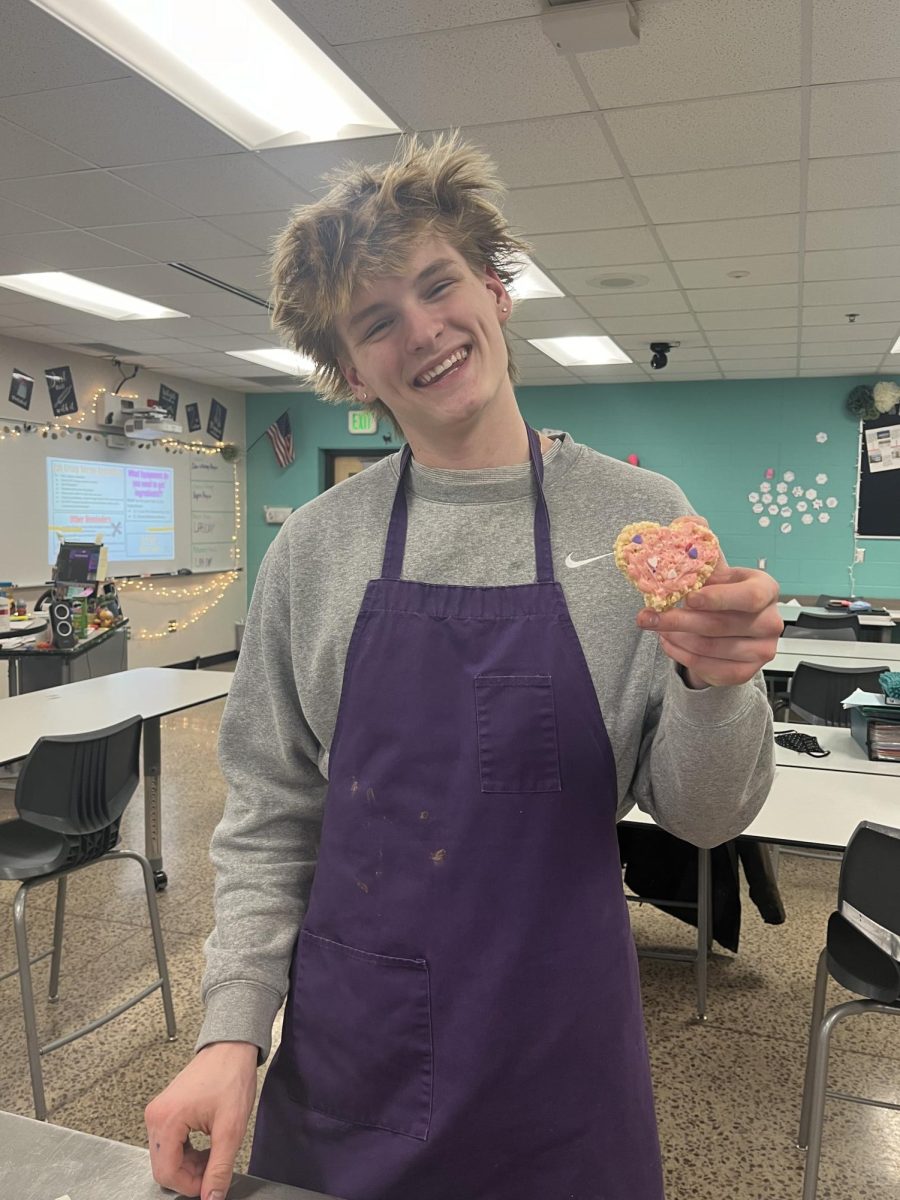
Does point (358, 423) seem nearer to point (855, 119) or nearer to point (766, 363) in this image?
point (766, 363)

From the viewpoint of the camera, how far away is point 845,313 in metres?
5.82

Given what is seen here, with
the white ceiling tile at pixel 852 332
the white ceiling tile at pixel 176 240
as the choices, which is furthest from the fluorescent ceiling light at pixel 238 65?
the white ceiling tile at pixel 852 332

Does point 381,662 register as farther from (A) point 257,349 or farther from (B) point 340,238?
(A) point 257,349

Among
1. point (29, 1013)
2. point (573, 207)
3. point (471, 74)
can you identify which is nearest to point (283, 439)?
point (573, 207)

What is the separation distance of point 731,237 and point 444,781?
418cm

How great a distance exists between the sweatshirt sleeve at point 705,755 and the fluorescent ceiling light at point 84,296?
5287 millimetres

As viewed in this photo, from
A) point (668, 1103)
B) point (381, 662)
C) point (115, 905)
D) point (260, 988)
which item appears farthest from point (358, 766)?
point (115, 905)

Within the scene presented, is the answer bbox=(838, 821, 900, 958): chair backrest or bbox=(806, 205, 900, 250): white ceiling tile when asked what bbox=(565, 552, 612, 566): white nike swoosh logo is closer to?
bbox=(838, 821, 900, 958): chair backrest

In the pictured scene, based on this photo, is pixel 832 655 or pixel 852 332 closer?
pixel 832 655

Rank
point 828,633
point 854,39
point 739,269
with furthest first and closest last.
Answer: point 828,633, point 739,269, point 854,39

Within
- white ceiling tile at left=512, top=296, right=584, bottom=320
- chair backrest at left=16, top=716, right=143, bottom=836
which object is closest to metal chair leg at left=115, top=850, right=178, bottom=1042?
chair backrest at left=16, top=716, right=143, bottom=836

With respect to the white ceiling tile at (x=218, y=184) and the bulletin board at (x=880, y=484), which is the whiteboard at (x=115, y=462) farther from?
the bulletin board at (x=880, y=484)

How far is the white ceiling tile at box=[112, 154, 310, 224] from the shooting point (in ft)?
11.6

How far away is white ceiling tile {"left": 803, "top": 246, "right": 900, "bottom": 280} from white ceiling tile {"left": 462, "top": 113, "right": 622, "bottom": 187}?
1.68 meters
